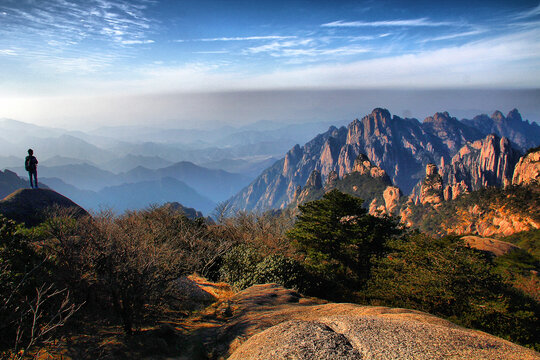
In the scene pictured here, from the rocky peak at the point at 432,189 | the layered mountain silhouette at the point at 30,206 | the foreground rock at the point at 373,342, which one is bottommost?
the rocky peak at the point at 432,189

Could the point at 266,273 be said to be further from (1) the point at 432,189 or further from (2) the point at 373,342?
(1) the point at 432,189

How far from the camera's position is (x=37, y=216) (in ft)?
74.7

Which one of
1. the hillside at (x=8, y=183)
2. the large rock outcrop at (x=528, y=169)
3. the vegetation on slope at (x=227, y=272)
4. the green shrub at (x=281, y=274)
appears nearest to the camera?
the vegetation on slope at (x=227, y=272)

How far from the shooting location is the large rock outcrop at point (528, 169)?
81037 millimetres

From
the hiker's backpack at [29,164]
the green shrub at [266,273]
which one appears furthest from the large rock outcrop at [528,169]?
the hiker's backpack at [29,164]

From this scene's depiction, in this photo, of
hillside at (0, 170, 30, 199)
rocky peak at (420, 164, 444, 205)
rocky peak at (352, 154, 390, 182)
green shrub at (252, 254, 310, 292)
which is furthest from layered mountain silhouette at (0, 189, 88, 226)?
hillside at (0, 170, 30, 199)

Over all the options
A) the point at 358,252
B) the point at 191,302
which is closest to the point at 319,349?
the point at 191,302

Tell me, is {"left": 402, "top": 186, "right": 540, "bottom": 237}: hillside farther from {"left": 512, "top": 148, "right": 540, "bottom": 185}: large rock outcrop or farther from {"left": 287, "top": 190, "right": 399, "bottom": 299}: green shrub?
{"left": 287, "top": 190, "right": 399, "bottom": 299}: green shrub

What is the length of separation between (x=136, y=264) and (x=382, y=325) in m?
7.36

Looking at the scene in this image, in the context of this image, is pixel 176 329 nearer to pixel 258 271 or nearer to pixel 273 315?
pixel 273 315

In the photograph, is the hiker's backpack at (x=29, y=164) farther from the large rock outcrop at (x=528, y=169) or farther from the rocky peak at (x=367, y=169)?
the rocky peak at (x=367, y=169)

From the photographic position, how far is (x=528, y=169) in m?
85.9

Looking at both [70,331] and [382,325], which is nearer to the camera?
[382,325]

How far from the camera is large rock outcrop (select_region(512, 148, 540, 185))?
8104 centimetres
